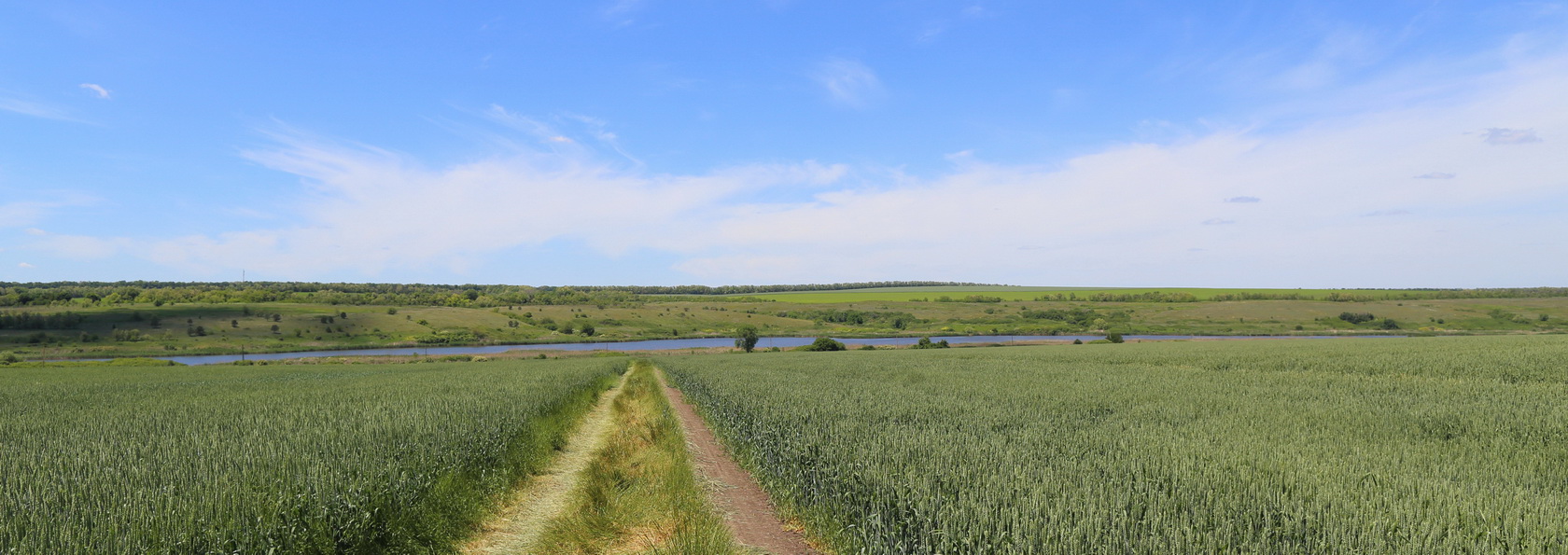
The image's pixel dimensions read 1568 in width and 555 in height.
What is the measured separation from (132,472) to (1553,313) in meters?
169

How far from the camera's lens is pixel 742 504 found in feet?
33.3

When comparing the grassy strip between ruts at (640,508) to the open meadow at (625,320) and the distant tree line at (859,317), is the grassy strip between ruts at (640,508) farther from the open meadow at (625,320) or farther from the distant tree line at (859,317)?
the distant tree line at (859,317)

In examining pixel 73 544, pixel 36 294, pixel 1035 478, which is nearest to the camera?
pixel 73 544

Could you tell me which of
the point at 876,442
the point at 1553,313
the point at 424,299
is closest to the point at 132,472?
the point at 876,442

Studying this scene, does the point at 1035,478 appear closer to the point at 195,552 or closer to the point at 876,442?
the point at 876,442

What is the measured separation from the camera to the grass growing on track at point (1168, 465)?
5.18 meters

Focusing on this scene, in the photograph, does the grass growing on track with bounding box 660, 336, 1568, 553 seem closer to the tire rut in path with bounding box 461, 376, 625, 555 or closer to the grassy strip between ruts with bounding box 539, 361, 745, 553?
the grassy strip between ruts with bounding box 539, 361, 745, 553

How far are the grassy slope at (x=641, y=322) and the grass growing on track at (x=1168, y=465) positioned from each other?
10953 centimetres

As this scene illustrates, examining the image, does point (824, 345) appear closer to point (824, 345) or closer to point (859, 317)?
point (824, 345)

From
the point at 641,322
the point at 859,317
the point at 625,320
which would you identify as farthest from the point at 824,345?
the point at 625,320

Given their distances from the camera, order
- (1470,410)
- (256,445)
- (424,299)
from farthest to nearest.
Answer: (424,299) < (1470,410) < (256,445)

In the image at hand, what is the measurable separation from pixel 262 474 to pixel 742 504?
609cm

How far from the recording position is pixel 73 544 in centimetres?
505

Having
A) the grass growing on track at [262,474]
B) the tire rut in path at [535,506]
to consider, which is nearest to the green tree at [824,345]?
the tire rut in path at [535,506]
